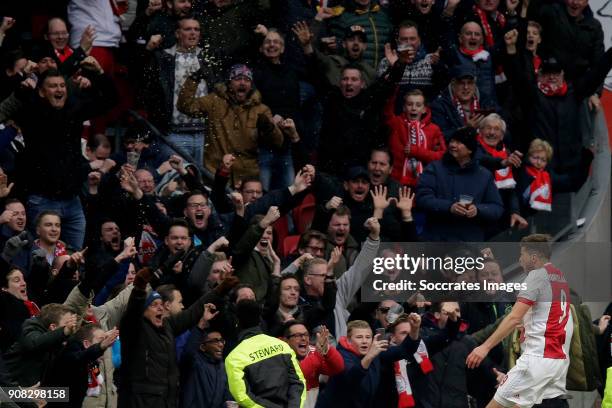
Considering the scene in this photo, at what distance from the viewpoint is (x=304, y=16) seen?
2062 centimetres

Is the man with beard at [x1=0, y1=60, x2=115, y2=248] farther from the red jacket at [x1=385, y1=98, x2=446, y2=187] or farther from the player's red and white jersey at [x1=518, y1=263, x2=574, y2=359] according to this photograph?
the player's red and white jersey at [x1=518, y1=263, x2=574, y2=359]

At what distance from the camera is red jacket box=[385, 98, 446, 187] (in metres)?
19.9

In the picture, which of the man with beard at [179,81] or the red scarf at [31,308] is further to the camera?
the man with beard at [179,81]

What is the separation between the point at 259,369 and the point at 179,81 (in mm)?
5523

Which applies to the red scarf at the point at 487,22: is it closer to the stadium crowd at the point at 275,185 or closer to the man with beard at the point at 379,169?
the stadium crowd at the point at 275,185

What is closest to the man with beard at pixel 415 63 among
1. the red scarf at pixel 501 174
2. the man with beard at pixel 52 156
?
the red scarf at pixel 501 174

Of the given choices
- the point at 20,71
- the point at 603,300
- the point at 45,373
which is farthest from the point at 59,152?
the point at 603,300

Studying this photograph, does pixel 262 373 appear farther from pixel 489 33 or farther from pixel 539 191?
pixel 489 33

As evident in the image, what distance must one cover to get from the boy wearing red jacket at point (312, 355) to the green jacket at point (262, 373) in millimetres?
690

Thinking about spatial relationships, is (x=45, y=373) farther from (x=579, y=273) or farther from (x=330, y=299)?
(x=579, y=273)

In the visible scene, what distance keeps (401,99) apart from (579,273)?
2636 millimetres

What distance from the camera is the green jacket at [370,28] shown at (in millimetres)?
20656

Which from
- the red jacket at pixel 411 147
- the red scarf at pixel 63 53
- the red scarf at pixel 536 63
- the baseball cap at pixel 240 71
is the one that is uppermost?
the red scarf at pixel 63 53

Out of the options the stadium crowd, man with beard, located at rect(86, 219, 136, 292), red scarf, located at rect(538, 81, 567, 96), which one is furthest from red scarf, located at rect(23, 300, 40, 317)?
red scarf, located at rect(538, 81, 567, 96)
